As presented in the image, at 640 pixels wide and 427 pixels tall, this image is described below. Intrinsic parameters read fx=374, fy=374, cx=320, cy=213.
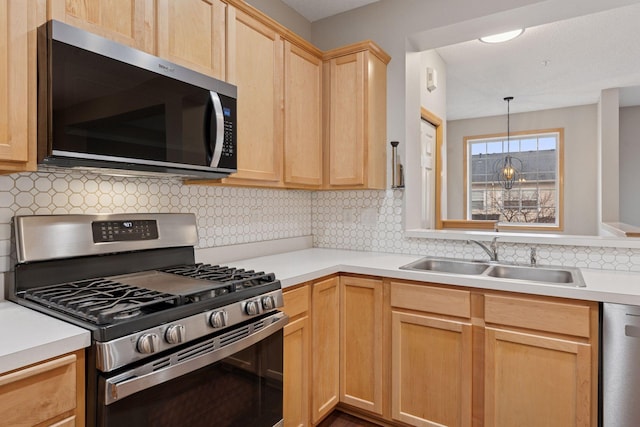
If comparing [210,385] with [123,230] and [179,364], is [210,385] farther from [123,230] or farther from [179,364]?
[123,230]

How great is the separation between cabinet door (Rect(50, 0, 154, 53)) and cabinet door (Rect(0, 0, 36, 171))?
0.34 feet

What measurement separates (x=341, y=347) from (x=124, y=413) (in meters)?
1.37

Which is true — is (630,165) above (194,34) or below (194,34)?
below

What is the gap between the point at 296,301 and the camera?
6.13 feet

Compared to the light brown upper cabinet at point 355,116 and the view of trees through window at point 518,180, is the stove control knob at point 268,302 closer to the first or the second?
the light brown upper cabinet at point 355,116

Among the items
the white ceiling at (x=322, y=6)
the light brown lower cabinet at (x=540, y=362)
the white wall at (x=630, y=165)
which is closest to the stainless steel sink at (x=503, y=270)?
the light brown lower cabinet at (x=540, y=362)

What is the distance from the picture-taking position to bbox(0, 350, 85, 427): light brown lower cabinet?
903 millimetres

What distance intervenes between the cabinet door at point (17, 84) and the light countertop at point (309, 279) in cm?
51

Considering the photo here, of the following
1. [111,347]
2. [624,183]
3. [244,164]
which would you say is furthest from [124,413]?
[624,183]

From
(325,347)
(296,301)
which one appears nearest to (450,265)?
(325,347)

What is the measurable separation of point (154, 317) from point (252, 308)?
408 millimetres

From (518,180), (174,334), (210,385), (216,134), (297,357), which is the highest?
(518,180)

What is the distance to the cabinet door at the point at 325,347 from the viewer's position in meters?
2.02

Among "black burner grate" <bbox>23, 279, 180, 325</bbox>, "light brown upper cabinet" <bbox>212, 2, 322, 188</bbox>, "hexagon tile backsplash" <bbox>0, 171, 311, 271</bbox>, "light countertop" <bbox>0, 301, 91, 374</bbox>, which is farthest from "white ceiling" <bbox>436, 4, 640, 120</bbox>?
"light countertop" <bbox>0, 301, 91, 374</bbox>
